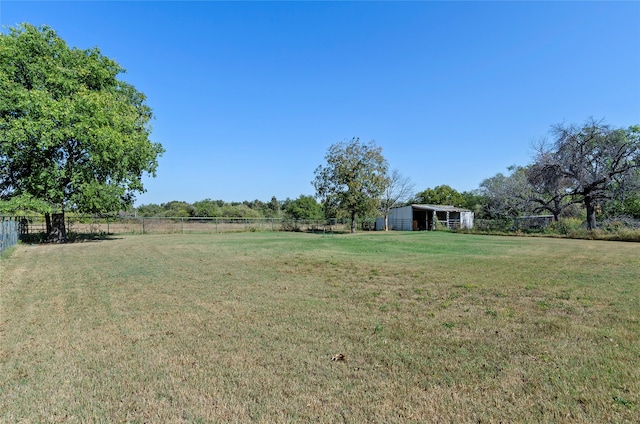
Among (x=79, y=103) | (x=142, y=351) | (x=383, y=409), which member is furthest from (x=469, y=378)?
(x=79, y=103)

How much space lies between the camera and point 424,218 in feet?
134

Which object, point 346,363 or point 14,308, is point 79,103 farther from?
point 346,363

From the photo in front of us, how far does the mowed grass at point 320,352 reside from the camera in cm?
229

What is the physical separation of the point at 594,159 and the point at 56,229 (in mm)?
37655

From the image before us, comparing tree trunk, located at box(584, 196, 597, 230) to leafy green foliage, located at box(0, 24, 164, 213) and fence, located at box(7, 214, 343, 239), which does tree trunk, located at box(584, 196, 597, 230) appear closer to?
fence, located at box(7, 214, 343, 239)

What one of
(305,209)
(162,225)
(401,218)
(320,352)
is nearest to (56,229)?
(162,225)

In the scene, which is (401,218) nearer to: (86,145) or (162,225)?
(162,225)

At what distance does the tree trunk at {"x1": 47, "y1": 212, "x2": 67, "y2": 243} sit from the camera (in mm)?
18859

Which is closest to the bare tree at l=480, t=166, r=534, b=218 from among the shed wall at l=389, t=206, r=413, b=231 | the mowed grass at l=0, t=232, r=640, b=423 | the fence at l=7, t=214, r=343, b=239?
the shed wall at l=389, t=206, r=413, b=231

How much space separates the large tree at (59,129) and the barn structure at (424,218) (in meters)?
29.3

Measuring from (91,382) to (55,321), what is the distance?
7.30 feet

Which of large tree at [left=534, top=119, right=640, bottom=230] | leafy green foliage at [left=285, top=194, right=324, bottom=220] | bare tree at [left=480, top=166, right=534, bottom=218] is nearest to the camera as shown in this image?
large tree at [left=534, top=119, right=640, bottom=230]

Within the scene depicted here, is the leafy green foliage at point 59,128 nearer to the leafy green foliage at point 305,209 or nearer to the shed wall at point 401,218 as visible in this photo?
the shed wall at point 401,218

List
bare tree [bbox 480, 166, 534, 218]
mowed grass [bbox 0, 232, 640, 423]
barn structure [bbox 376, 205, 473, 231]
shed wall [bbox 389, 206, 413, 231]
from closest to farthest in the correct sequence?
mowed grass [bbox 0, 232, 640, 423] → bare tree [bbox 480, 166, 534, 218] → barn structure [bbox 376, 205, 473, 231] → shed wall [bbox 389, 206, 413, 231]
